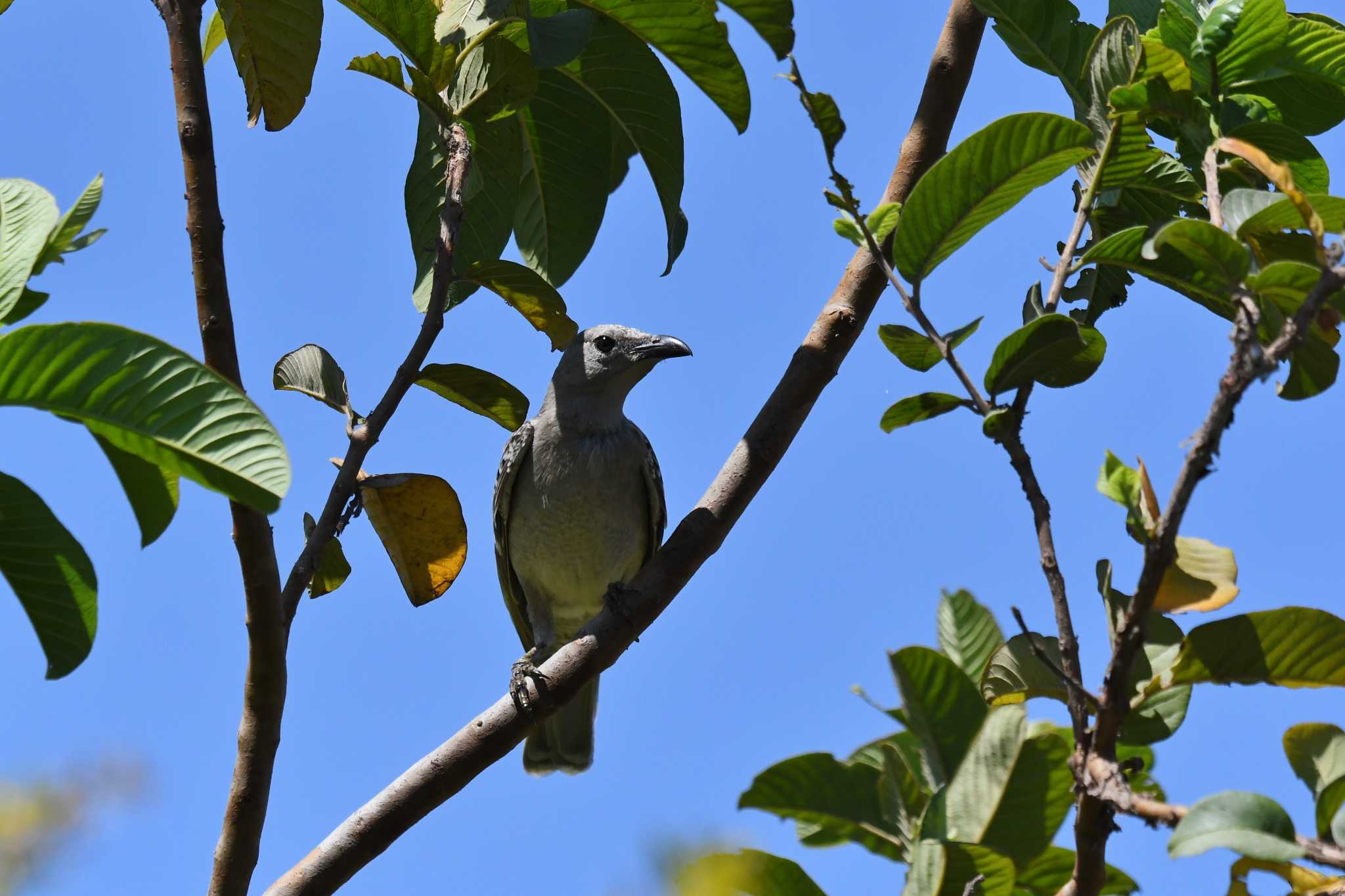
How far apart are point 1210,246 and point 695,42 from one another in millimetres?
1884

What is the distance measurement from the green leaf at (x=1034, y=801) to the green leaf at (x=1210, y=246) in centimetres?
89

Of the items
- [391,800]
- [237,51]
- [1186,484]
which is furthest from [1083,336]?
[237,51]

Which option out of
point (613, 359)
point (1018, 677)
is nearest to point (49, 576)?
point (1018, 677)

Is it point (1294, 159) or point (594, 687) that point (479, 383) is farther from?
point (594, 687)

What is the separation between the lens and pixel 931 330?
2.57 m

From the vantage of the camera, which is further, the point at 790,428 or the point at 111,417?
the point at 790,428

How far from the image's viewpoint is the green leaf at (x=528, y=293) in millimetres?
3926

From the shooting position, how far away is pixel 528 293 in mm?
4047

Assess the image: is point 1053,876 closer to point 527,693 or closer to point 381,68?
point 527,693

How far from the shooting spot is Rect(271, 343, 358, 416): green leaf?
382 centimetres

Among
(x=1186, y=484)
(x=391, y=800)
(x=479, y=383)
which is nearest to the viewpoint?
(x=1186, y=484)

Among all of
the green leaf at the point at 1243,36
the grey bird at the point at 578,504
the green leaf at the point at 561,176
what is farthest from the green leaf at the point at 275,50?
the grey bird at the point at 578,504

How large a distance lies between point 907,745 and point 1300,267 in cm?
115

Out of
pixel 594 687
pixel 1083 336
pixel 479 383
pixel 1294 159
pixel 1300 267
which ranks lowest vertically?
pixel 1300 267
